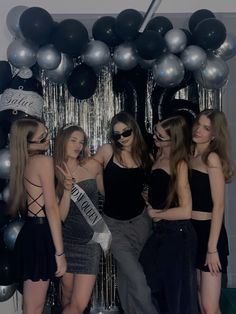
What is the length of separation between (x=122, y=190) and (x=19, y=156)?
0.69 meters

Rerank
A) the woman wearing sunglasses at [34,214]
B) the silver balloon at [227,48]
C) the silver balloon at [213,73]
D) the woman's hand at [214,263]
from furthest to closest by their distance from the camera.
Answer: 1. the silver balloon at [227,48]
2. the silver balloon at [213,73]
3. the woman's hand at [214,263]
4. the woman wearing sunglasses at [34,214]

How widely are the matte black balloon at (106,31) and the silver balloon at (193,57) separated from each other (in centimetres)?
43

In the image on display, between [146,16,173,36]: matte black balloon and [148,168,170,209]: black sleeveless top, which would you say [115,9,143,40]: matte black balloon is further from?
[148,168,170,209]: black sleeveless top

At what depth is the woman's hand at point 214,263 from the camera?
2.98m

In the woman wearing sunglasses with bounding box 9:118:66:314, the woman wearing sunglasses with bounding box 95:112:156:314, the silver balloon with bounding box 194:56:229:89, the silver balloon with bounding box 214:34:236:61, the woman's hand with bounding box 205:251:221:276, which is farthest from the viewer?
the silver balloon with bounding box 214:34:236:61

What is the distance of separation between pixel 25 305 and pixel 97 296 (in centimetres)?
98

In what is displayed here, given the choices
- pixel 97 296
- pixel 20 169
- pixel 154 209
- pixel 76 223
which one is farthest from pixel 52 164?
pixel 97 296

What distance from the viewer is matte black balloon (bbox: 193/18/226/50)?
3.18 metres

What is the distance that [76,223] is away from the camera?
3.17 metres

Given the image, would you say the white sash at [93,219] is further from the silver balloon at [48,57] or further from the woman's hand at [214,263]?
the silver balloon at [48,57]

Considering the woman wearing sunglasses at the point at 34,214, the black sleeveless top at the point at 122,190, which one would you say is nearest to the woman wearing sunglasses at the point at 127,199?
the black sleeveless top at the point at 122,190

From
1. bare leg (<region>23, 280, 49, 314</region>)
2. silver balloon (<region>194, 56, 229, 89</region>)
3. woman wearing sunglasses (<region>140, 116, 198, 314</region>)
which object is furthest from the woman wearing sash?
silver balloon (<region>194, 56, 229, 89</region>)

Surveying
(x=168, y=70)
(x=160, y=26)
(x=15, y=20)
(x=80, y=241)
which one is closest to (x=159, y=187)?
(x=80, y=241)

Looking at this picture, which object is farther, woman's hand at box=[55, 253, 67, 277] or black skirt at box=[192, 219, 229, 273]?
black skirt at box=[192, 219, 229, 273]
